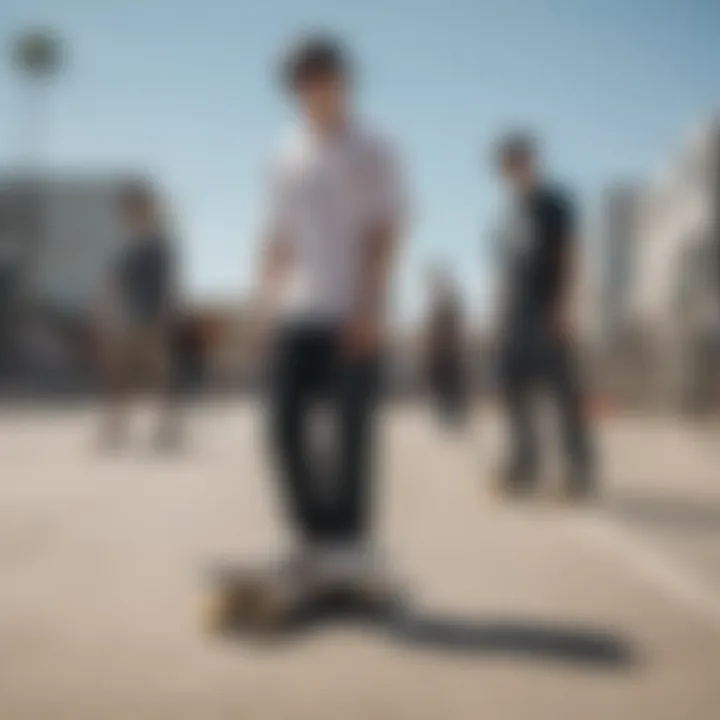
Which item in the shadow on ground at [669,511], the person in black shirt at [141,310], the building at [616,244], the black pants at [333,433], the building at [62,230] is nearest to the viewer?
the black pants at [333,433]

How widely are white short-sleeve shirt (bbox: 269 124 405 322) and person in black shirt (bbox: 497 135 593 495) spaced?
8.07 ft

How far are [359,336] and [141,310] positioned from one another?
5243 millimetres

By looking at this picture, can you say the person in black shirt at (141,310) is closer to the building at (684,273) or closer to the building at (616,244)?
the building at (684,273)

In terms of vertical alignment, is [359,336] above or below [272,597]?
above

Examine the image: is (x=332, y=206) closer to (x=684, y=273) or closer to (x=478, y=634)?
(x=478, y=634)

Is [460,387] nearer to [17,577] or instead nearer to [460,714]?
[17,577]

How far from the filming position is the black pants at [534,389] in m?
5.45

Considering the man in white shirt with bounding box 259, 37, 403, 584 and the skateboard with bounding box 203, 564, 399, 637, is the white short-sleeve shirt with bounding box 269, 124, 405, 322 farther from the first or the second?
the skateboard with bounding box 203, 564, 399, 637

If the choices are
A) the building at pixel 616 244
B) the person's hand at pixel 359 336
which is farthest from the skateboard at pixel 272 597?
the building at pixel 616 244

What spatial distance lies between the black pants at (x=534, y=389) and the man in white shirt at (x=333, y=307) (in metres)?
2.50

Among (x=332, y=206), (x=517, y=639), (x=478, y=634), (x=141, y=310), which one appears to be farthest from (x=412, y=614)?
(x=141, y=310)

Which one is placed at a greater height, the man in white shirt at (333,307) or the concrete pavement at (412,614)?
the man in white shirt at (333,307)

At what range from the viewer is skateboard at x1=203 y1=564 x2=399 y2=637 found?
2800mm

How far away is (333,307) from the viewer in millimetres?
3096
